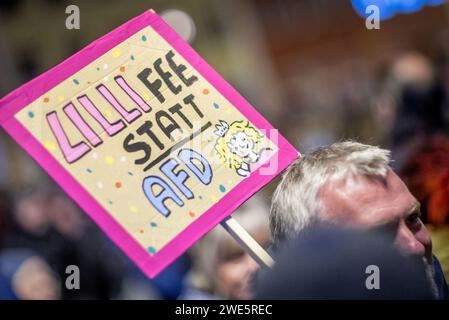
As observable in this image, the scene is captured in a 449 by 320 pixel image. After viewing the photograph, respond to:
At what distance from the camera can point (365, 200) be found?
1729 mm

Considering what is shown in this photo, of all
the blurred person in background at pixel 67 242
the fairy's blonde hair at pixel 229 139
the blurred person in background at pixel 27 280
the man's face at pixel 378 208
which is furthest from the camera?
the blurred person in background at pixel 67 242

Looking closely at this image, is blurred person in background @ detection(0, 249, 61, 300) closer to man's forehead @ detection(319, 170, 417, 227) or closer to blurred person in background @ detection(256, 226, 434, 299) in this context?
man's forehead @ detection(319, 170, 417, 227)

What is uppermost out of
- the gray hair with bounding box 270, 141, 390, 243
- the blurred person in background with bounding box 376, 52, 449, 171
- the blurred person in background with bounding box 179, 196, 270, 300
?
the gray hair with bounding box 270, 141, 390, 243

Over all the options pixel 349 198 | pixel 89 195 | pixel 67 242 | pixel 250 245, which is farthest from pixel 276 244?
pixel 67 242

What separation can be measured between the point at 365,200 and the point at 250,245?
0.30 m

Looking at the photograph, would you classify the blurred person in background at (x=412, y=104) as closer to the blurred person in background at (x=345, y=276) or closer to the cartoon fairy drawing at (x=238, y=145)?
the cartoon fairy drawing at (x=238, y=145)

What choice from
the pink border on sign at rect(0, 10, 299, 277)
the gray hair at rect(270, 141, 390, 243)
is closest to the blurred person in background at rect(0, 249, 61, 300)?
the pink border on sign at rect(0, 10, 299, 277)

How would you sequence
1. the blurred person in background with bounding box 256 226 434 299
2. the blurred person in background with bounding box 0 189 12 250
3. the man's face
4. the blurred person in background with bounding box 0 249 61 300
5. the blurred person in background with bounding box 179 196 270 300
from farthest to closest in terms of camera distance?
1. the blurred person in background with bounding box 0 189 12 250
2. the blurred person in background with bounding box 0 249 61 300
3. the blurred person in background with bounding box 179 196 270 300
4. the man's face
5. the blurred person in background with bounding box 256 226 434 299

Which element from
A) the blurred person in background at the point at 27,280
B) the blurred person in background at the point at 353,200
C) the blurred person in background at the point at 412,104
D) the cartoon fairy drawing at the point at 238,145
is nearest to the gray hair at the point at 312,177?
the blurred person in background at the point at 353,200

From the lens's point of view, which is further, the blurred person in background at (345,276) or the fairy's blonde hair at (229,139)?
the fairy's blonde hair at (229,139)

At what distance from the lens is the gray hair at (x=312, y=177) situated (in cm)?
176

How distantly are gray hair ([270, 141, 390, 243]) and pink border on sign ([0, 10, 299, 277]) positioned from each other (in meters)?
0.05

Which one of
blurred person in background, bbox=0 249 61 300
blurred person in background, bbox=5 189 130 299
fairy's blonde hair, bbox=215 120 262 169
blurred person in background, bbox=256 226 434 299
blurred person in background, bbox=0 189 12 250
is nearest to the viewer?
blurred person in background, bbox=256 226 434 299

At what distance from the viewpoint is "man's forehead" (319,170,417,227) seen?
1.71 metres
